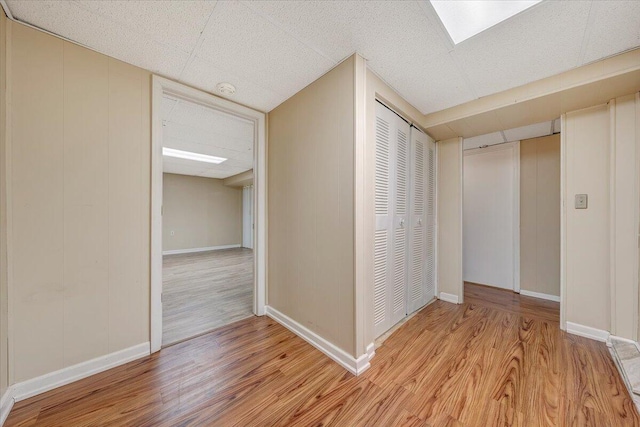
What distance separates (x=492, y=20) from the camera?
1.39 m

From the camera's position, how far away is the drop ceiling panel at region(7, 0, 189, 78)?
1302mm

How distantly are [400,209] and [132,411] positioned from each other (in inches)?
98.1

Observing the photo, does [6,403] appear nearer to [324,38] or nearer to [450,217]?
[324,38]

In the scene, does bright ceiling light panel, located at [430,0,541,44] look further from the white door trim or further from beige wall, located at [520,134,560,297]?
beige wall, located at [520,134,560,297]

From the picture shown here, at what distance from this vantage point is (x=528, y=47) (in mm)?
1584

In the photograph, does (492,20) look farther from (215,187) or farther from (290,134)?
(215,187)

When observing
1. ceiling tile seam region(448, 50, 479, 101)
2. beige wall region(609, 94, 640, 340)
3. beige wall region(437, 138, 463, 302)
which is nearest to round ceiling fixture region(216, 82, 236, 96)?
ceiling tile seam region(448, 50, 479, 101)

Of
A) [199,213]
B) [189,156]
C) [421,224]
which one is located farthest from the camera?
[199,213]

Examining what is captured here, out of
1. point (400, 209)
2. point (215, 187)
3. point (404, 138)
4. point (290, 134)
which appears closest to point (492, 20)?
point (404, 138)

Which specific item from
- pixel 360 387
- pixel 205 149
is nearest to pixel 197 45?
pixel 360 387

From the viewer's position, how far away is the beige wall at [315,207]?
173cm

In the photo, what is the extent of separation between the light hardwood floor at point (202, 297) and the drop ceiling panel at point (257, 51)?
240cm

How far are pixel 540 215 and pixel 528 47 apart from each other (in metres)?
2.61

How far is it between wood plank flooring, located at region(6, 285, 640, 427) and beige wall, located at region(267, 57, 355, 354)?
350 mm
